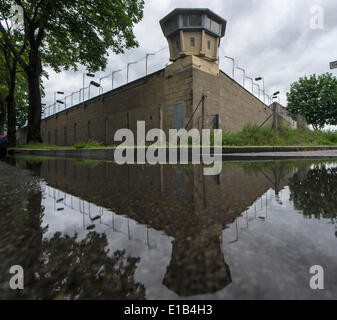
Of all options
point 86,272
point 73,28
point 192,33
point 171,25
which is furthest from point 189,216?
point 171,25

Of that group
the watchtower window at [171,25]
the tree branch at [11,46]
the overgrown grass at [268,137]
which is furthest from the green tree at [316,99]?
the tree branch at [11,46]

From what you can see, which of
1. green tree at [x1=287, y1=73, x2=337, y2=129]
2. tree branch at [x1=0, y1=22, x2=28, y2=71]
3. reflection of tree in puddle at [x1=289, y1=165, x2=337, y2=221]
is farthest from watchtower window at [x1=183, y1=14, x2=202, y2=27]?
green tree at [x1=287, y1=73, x2=337, y2=129]

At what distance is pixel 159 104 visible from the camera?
51.5 ft

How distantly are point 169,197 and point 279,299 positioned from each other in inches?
44.0

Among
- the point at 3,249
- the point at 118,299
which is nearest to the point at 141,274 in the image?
the point at 118,299

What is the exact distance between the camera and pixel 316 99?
1149 inches

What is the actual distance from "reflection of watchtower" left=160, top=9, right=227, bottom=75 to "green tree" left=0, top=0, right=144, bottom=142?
3.12 meters

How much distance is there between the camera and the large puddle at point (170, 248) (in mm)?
551

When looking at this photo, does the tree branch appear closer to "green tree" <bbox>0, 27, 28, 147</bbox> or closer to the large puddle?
"green tree" <bbox>0, 27, 28, 147</bbox>

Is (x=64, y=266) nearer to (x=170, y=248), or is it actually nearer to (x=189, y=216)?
(x=170, y=248)

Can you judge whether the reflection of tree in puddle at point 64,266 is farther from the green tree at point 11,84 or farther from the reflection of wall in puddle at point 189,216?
the green tree at point 11,84

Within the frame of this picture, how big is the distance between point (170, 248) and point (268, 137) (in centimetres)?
1024

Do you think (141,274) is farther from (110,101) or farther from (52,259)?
(110,101)
